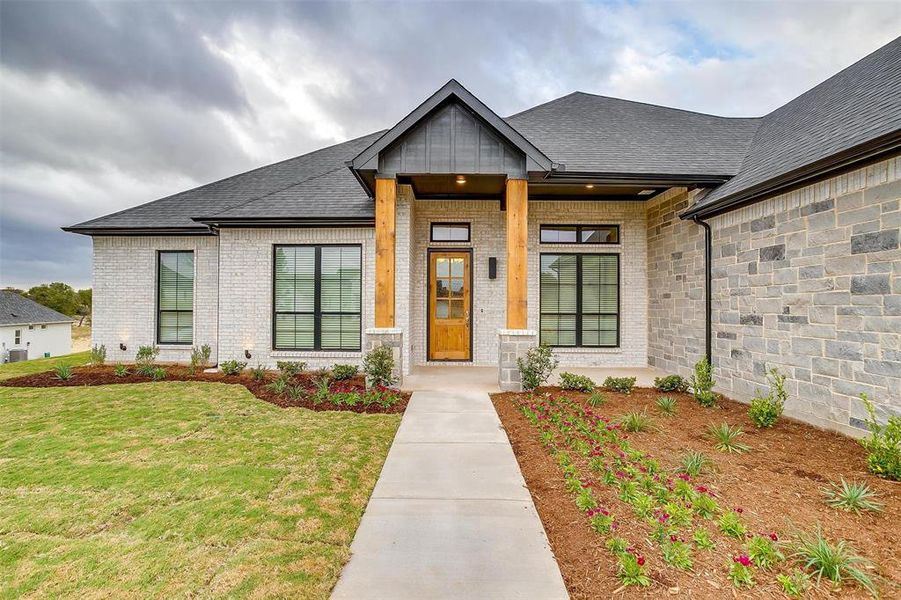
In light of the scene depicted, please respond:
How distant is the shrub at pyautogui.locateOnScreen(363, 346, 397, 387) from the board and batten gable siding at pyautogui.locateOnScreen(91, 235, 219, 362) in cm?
492

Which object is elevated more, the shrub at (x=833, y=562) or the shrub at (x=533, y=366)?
the shrub at (x=533, y=366)

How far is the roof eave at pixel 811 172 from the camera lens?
383 centimetres

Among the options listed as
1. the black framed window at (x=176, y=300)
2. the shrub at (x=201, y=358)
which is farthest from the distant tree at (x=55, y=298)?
the shrub at (x=201, y=358)

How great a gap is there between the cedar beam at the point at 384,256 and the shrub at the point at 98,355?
23.6 ft

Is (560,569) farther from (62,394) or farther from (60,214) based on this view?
(60,214)

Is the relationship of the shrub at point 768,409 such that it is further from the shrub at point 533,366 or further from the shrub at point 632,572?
the shrub at point 632,572

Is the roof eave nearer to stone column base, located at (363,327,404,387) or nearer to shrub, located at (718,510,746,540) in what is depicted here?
shrub, located at (718,510,746,540)

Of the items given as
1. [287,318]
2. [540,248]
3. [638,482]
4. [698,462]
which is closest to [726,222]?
[540,248]

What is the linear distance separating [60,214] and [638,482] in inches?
1860

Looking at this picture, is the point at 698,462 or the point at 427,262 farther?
the point at 427,262

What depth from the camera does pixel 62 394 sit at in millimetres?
6188

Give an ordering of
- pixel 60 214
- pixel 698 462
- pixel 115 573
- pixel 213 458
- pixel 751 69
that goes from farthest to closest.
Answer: pixel 60 214 < pixel 751 69 < pixel 213 458 < pixel 698 462 < pixel 115 573

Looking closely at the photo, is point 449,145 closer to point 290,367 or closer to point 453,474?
point 290,367

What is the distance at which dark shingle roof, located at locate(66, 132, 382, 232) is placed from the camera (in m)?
8.09
